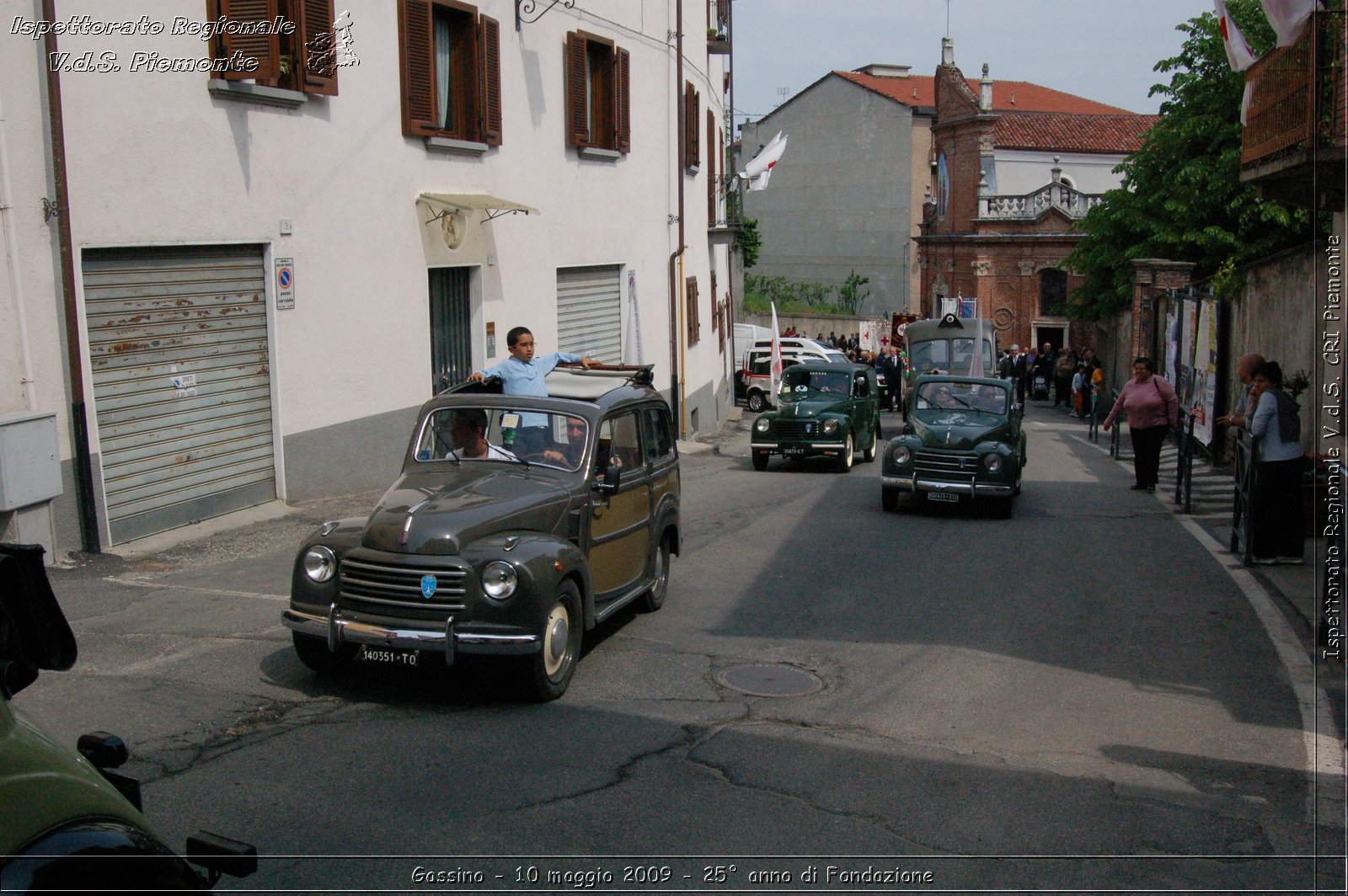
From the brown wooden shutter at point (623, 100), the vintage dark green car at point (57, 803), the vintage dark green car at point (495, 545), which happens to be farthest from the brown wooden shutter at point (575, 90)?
the vintage dark green car at point (57, 803)

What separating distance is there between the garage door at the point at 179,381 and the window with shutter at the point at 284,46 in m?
1.79

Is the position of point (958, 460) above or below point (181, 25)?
below

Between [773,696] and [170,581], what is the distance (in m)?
5.32

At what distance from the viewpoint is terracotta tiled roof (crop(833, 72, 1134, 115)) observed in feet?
219

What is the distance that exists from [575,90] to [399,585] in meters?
14.5

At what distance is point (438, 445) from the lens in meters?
8.41

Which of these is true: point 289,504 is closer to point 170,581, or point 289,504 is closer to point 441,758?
point 170,581

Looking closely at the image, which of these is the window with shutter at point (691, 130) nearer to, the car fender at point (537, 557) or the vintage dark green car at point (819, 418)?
the vintage dark green car at point (819, 418)

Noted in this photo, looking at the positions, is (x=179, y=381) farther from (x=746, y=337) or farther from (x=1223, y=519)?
(x=746, y=337)

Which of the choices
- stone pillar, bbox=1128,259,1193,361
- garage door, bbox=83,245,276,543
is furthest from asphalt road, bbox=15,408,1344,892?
stone pillar, bbox=1128,259,1193,361

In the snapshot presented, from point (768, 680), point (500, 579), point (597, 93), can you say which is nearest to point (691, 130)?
point (597, 93)

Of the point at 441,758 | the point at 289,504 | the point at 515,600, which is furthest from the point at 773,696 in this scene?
the point at 289,504

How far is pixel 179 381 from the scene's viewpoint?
11.8 metres

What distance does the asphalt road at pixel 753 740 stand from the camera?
16.9 feet
